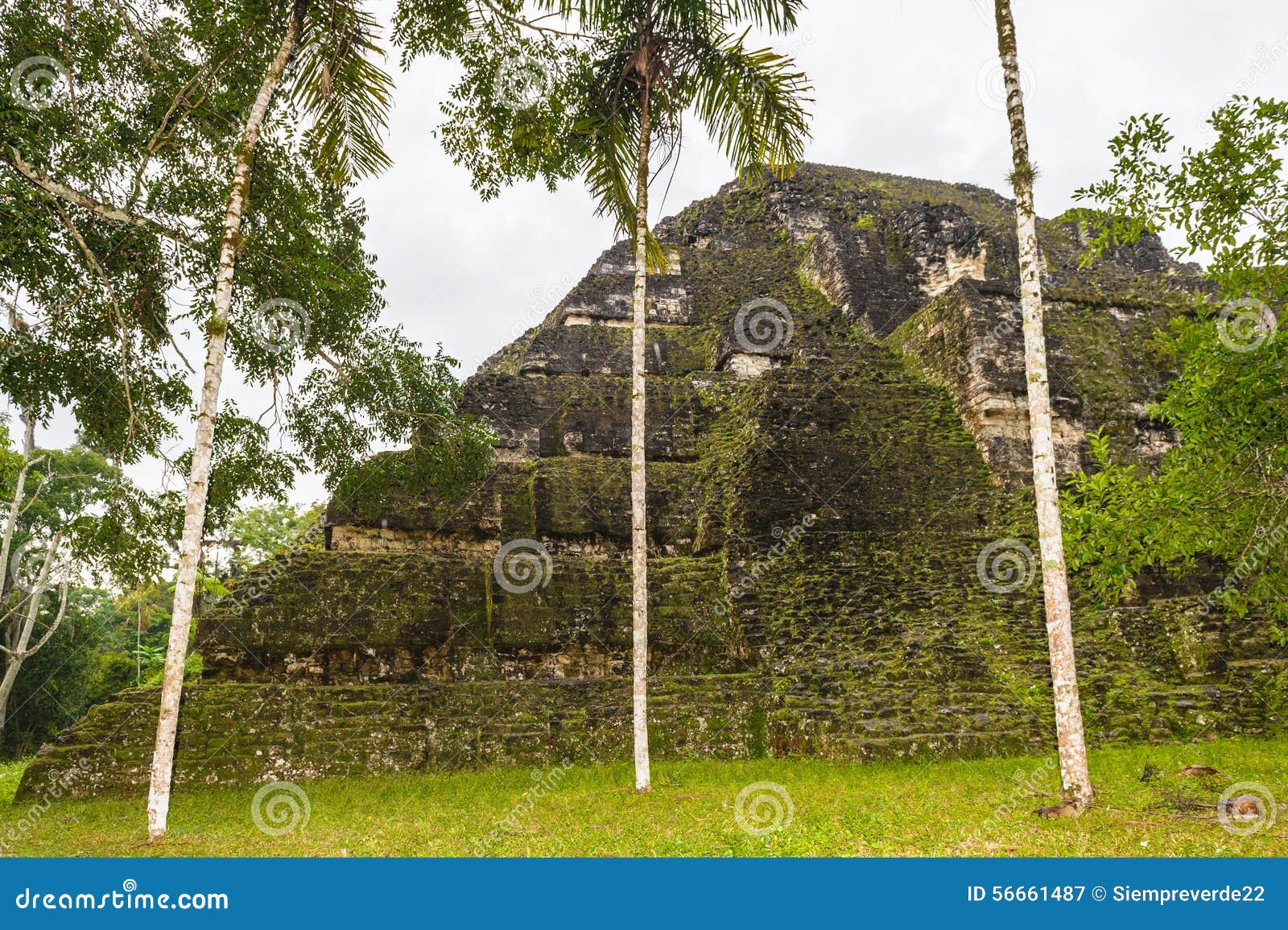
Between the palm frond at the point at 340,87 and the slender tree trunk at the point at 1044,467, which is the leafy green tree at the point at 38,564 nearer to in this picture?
the palm frond at the point at 340,87

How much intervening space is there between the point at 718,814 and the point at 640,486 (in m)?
2.91

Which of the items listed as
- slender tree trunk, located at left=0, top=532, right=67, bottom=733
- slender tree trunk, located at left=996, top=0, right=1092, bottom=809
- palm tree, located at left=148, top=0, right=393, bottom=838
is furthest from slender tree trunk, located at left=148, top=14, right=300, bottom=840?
slender tree trunk, located at left=0, top=532, right=67, bottom=733

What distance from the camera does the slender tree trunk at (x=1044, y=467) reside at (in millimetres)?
5520

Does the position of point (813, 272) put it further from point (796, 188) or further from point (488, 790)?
point (488, 790)

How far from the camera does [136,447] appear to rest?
22.4 feet

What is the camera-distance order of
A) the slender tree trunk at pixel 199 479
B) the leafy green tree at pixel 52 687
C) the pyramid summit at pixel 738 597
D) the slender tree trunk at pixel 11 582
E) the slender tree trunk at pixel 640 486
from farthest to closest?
the leafy green tree at pixel 52 687, the slender tree trunk at pixel 11 582, the pyramid summit at pixel 738 597, the slender tree trunk at pixel 640 486, the slender tree trunk at pixel 199 479

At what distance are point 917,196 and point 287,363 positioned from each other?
25.1 m

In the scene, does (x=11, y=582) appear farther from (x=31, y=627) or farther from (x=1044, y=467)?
(x=1044, y=467)

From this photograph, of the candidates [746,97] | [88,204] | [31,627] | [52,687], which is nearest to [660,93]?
[746,97]

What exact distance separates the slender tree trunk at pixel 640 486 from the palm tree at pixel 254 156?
2492mm

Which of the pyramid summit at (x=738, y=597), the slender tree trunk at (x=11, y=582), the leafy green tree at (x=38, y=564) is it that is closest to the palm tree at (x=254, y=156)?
the pyramid summit at (x=738, y=597)

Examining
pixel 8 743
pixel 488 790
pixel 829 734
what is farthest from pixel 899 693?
pixel 8 743

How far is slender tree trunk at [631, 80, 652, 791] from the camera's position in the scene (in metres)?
7.16

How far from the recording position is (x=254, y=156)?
6668 mm
